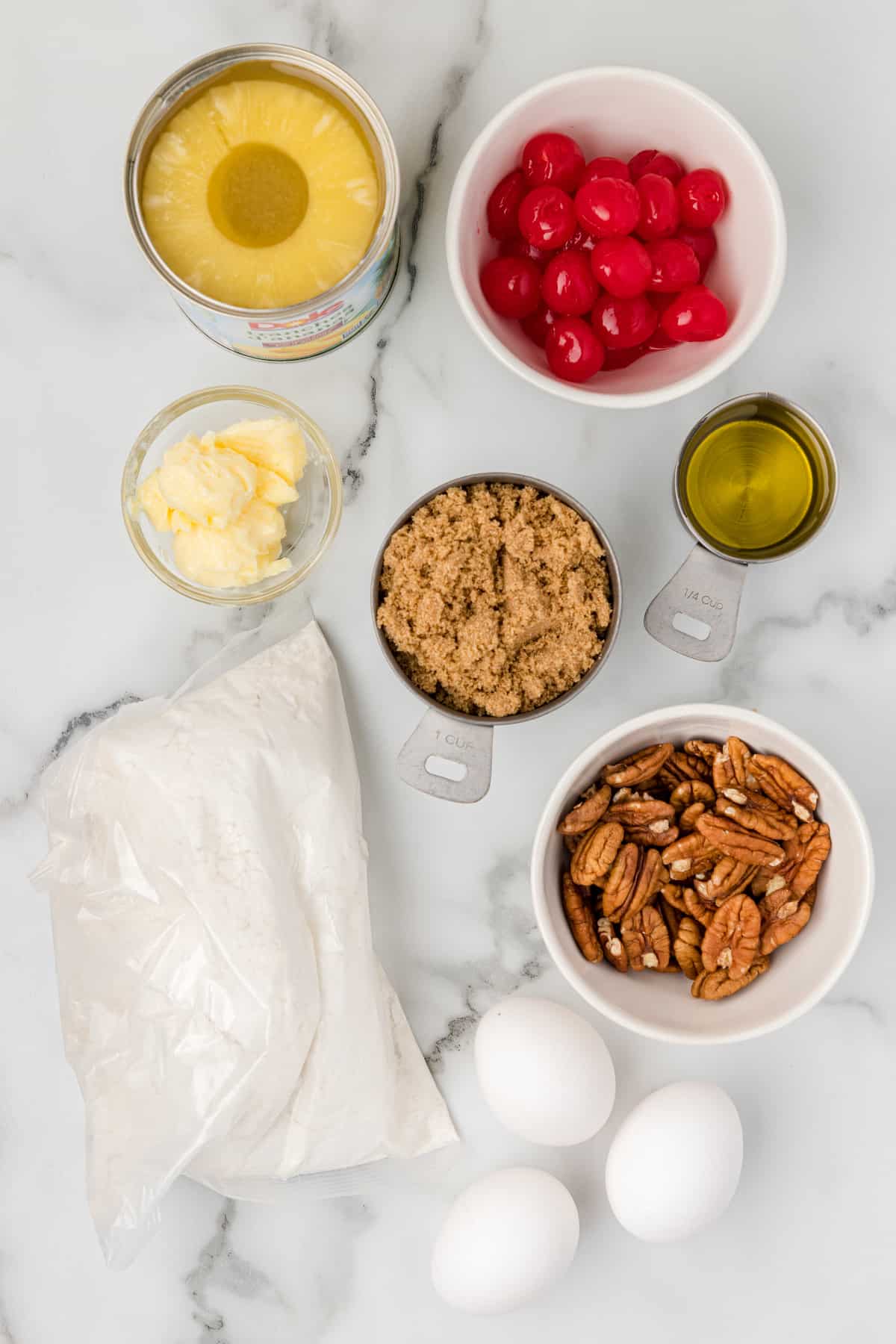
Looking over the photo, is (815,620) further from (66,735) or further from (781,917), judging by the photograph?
(66,735)

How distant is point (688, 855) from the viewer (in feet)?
3.28

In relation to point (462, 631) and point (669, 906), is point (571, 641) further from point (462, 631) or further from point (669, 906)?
point (669, 906)

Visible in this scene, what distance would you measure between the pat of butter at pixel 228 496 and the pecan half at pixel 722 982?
0.57m

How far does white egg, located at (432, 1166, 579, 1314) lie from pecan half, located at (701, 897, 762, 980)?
0.93ft

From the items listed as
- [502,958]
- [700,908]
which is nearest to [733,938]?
[700,908]

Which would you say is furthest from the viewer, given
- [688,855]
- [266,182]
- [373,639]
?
[373,639]

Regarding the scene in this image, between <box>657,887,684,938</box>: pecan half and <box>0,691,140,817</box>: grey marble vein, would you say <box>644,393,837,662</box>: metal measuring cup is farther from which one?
<box>0,691,140,817</box>: grey marble vein

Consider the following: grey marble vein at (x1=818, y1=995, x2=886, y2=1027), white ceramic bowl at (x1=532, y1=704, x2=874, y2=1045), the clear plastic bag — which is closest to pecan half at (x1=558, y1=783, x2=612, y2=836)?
white ceramic bowl at (x1=532, y1=704, x2=874, y2=1045)

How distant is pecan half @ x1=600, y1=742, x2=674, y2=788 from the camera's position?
993mm

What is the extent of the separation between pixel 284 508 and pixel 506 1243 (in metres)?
0.73

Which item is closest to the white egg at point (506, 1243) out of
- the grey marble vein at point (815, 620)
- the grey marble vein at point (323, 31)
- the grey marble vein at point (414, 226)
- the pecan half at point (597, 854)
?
the pecan half at point (597, 854)

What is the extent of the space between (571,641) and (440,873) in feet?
1.01

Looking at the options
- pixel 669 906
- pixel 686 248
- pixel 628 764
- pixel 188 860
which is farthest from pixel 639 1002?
pixel 686 248

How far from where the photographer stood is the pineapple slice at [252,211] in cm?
90
